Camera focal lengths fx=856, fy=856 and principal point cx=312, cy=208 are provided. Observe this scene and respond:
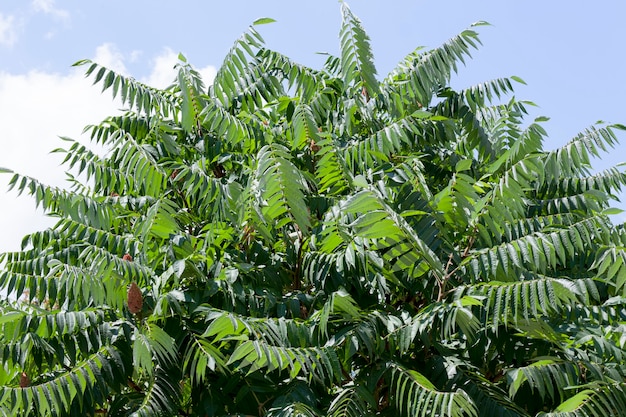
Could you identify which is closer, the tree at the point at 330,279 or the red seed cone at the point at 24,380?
the tree at the point at 330,279

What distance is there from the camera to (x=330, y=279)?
5.02 meters

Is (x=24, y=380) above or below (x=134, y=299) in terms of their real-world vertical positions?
below

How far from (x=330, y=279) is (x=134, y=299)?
3.70ft

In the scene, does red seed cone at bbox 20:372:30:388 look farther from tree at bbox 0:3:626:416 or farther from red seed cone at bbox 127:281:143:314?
red seed cone at bbox 127:281:143:314

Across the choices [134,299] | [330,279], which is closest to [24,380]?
[134,299]

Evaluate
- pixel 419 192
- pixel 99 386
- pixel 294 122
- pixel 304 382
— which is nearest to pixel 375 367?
pixel 304 382

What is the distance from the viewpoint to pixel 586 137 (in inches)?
217

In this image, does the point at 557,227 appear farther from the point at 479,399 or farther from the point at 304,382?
the point at 304,382

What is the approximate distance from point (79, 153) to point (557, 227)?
11.4 feet

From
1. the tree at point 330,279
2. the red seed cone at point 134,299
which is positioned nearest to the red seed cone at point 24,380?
the tree at point 330,279

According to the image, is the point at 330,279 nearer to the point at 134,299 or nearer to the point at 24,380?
the point at 134,299

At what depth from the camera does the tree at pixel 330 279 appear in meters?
4.34

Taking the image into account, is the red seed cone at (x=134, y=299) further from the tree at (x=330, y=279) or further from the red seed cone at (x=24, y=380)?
the red seed cone at (x=24, y=380)

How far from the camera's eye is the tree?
434 cm
